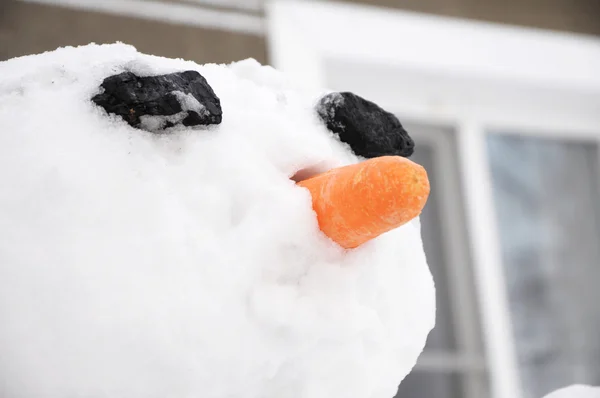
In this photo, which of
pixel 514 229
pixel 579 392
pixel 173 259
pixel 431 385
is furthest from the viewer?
pixel 514 229

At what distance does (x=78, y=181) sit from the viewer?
0.33 metres

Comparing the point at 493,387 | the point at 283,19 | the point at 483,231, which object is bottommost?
the point at 493,387

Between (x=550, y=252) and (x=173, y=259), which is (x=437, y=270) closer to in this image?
(x=550, y=252)

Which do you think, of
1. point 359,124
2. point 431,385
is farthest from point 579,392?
point 431,385

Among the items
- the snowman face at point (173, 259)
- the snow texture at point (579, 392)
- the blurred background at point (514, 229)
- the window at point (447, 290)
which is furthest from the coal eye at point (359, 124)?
the window at point (447, 290)

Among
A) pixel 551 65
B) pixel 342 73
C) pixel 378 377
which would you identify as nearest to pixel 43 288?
pixel 378 377

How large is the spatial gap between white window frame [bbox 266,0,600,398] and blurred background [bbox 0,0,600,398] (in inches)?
1.0

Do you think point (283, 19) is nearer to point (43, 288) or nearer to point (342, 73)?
point (342, 73)

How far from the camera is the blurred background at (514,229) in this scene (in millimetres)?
1300

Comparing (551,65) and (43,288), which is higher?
(43,288)

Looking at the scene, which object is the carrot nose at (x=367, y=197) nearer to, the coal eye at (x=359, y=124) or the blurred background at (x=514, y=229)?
the coal eye at (x=359, y=124)

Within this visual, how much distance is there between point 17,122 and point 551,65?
4.72 feet

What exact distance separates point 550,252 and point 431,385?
49 centimetres

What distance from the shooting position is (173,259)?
1.08ft
